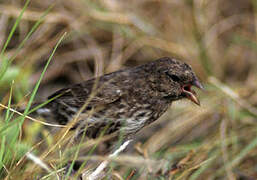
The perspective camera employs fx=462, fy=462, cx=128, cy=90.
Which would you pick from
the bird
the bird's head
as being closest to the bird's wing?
the bird

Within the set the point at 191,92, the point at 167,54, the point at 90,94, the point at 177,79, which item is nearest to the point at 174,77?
the point at 177,79

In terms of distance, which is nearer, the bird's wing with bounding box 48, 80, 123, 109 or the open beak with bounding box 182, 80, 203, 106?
the open beak with bounding box 182, 80, 203, 106

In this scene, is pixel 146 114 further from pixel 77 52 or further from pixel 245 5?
pixel 245 5

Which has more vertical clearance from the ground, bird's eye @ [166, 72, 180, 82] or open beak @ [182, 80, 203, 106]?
bird's eye @ [166, 72, 180, 82]

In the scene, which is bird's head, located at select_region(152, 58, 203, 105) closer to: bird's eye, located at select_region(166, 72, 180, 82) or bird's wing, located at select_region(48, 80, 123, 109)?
bird's eye, located at select_region(166, 72, 180, 82)

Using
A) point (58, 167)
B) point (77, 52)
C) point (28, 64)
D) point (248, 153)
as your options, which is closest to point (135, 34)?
point (77, 52)

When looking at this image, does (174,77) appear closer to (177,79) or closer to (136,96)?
(177,79)

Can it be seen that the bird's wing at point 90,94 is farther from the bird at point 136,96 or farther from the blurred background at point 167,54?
the blurred background at point 167,54

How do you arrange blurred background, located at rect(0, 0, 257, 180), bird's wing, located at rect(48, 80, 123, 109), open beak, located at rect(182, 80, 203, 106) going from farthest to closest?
blurred background, located at rect(0, 0, 257, 180)
bird's wing, located at rect(48, 80, 123, 109)
open beak, located at rect(182, 80, 203, 106)
